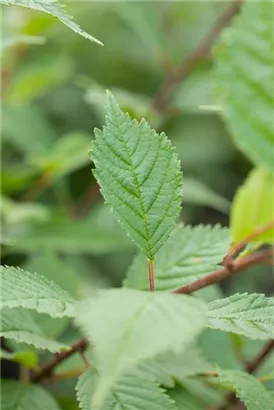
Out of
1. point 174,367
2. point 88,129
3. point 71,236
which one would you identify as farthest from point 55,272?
point 88,129

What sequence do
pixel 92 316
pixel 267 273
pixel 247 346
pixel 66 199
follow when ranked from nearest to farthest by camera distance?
pixel 92 316 → pixel 247 346 → pixel 66 199 → pixel 267 273

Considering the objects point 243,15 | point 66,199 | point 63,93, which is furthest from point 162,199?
point 63,93

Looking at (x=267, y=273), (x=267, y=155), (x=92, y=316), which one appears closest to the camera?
(x=92, y=316)

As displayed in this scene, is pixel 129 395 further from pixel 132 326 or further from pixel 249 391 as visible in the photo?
pixel 132 326

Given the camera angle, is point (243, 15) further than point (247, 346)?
No

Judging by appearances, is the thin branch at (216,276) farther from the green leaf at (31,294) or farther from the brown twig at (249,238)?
the green leaf at (31,294)

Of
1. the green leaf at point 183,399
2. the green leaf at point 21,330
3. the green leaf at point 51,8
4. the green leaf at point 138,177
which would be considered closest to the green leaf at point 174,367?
the green leaf at point 183,399

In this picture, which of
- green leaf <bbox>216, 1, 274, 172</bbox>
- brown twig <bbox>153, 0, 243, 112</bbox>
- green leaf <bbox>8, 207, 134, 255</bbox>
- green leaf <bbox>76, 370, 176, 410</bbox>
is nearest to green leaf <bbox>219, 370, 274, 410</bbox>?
green leaf <bbox>76, 370, 176, 410</bbox>

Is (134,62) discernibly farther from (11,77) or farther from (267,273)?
(267,273)
